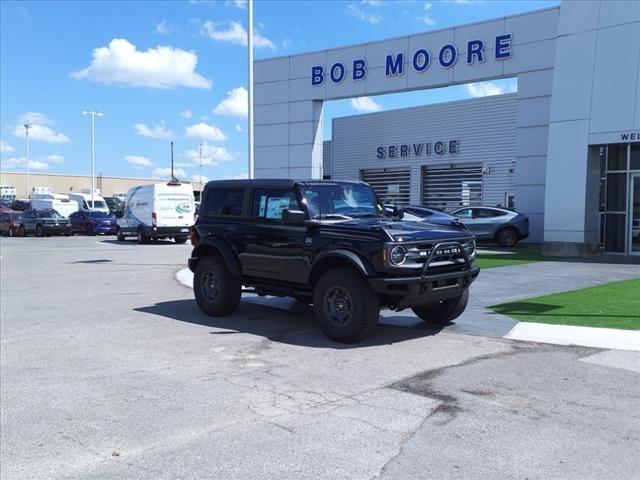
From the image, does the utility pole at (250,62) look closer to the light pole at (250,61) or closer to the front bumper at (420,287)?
the light pole at (250,61)

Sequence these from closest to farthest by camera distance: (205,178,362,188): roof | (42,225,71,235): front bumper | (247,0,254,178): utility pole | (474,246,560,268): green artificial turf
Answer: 1. (205,178,362,188): roof
2. (474,246,560,268): green artificial turf
3. (247,0,254,178): utility pole
4. (42,225,71,235): front bumper

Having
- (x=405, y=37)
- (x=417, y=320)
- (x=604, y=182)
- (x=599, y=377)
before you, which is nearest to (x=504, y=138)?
(x=405, y=37)

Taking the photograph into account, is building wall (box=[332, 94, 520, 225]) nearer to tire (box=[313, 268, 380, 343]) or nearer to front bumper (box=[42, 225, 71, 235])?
front bumper (box=[42, 225, 71, 235])

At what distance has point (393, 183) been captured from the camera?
34.0 metres

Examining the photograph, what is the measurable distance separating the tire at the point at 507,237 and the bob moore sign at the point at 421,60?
6.63 meters

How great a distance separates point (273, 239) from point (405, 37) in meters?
19.1

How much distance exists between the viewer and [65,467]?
4.13 meters

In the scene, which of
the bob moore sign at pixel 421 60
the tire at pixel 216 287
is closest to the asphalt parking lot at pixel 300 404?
the tire at pixel 216 287

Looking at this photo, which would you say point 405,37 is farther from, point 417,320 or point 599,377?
point 599,377

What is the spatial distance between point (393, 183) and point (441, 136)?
4.15 metres

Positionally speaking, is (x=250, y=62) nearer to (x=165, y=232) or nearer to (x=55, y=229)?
(x=165, y=232)

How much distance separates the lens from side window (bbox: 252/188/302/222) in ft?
28.0

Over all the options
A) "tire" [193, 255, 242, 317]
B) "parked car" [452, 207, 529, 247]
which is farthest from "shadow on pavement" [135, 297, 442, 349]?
"parked car" [452, 207, 529, 247]

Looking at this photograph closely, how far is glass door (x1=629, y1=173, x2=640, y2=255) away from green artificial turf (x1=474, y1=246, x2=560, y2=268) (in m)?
2.68
